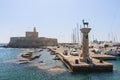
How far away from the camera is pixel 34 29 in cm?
18162

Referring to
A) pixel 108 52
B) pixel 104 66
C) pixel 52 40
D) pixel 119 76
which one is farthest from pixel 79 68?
pixel 52 40

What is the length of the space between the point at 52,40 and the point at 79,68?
142519 millimetres

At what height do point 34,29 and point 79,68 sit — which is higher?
point 34,29

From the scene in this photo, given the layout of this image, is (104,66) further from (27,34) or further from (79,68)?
(27,34)

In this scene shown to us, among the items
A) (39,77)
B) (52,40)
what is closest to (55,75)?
(39,77)

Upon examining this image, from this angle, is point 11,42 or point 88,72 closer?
point 88,72

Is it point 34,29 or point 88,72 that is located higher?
point 34,29

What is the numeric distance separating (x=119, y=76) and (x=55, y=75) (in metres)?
8.96

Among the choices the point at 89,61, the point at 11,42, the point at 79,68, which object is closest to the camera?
the point at 79,68

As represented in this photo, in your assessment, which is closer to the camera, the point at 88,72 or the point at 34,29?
the point at 88,72

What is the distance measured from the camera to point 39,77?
115 feet

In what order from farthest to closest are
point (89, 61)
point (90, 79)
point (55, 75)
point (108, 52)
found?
point (108, 52) → point (89, 61) → point (55, 75) → point (90, 79)

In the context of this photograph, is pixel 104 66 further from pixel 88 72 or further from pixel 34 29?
pixel 34 29

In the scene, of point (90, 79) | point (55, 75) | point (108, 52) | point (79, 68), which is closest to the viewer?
point (90, 79)
